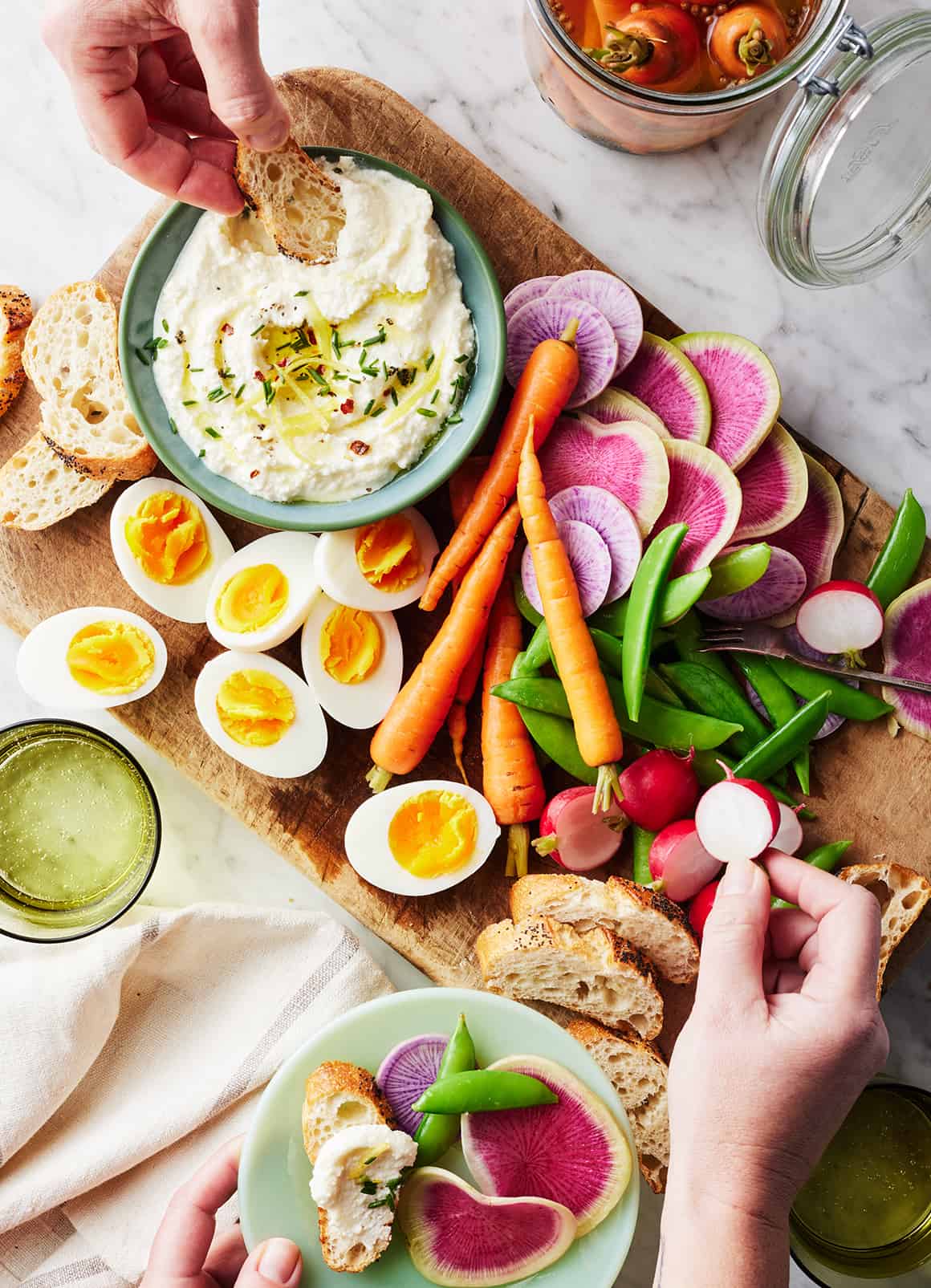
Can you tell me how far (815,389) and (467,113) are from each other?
1.15 meters

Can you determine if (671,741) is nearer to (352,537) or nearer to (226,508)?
(352,537)

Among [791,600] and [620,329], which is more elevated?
[620,329]

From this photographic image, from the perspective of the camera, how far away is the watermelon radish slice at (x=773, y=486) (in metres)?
2.46

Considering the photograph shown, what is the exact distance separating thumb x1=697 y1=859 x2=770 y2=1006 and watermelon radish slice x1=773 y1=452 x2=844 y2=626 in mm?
812

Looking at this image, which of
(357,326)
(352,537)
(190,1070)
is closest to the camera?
(357,326)

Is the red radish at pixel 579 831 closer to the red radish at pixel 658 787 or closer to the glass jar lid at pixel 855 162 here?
the red radish at pixel 658 787

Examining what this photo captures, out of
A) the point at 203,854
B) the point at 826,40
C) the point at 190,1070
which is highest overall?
the point at 826,40

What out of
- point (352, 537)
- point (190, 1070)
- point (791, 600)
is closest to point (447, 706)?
point (352, 537)

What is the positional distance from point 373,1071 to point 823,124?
2.16 m

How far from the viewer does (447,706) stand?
2.53 m

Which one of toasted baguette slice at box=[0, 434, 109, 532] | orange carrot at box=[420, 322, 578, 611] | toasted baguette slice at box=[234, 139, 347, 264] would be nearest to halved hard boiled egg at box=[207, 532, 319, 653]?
orange carrot at box=[420, 322, 578, 611]

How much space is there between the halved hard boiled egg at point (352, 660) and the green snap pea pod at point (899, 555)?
1167 millimetres

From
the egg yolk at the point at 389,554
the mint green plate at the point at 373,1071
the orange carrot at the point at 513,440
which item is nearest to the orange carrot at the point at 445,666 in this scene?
the orange carrot at the point at 513,440

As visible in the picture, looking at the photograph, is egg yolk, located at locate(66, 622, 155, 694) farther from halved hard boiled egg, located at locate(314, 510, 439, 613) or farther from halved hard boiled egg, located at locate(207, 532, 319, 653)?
halved hard boiled egg, located at locate(314, 510, 439, 613)
